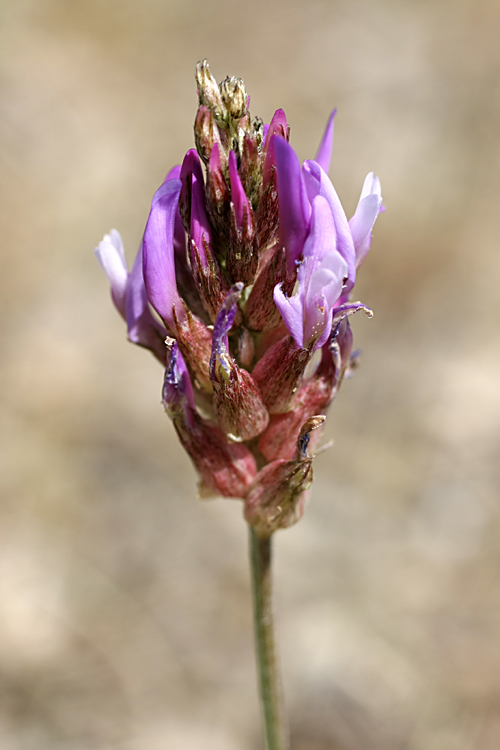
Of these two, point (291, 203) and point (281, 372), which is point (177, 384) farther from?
point (291, 203)

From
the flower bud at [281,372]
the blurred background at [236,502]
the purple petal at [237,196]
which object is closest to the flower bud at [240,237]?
the purple petal at [237,196]

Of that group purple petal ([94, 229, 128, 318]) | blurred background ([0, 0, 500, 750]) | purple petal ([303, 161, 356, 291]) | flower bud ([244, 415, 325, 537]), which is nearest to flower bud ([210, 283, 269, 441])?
flower bud ([244, 415, 325, 537])

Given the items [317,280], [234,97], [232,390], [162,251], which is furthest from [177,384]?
[234,97]

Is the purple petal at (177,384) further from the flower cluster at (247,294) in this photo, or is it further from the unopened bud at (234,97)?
the unopened bud at (234,97)

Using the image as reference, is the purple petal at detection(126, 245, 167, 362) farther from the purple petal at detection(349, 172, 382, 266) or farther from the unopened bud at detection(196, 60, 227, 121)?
the purple petal at detection(349, 172, 382, 266)

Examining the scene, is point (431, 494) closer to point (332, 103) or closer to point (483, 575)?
point (483, 575)

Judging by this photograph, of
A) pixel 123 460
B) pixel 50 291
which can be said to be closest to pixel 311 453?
pixel 123 460
